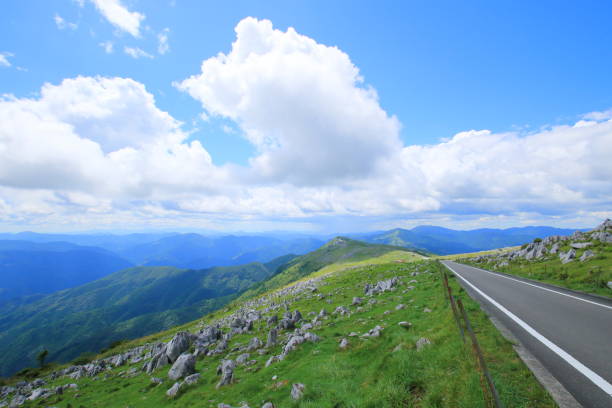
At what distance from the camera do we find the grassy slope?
7328 millimetres

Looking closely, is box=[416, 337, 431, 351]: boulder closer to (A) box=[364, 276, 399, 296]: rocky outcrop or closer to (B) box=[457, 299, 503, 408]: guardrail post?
(B) box=[457, 299, 503, 408]: guardrail post

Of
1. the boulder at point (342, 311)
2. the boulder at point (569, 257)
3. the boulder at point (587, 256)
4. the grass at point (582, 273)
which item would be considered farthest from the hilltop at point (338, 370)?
the boulder at point (569, 257)

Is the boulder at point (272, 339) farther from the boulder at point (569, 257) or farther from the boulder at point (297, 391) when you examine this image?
the boulder at point (569, 257)

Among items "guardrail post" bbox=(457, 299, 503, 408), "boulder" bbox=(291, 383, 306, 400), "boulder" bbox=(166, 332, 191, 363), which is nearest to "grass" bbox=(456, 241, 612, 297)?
"guardrail post" bbox=(457, 299, 503, 408)

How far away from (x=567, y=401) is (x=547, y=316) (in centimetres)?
1076

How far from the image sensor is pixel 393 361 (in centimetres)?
1011

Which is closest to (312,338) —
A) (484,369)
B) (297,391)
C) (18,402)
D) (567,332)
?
(297,391)

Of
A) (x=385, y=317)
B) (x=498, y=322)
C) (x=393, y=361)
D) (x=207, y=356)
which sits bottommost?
(x=207, y=356)

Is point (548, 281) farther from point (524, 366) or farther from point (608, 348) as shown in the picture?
point (524, 366)

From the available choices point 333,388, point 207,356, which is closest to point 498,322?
point 333,388

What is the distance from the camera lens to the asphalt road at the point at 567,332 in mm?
7281

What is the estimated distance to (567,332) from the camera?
1148 centimetres

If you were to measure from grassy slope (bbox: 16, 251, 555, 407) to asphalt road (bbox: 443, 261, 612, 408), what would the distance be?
3.64 feet

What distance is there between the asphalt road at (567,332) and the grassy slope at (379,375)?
1109 millimetres
